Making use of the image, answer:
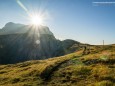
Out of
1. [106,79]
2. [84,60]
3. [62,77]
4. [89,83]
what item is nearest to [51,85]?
[62,77]

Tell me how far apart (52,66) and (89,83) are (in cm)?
1793

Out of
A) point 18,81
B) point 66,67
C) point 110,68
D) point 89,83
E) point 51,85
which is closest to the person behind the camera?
point 89,83

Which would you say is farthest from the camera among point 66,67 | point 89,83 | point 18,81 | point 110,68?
point 66,67

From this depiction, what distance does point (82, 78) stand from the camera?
42.9m

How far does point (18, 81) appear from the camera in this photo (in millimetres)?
49562

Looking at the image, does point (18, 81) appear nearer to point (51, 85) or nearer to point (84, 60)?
point (51, 85)

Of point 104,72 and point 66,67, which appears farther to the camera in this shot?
point 66,67

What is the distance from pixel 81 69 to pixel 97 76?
643 cm

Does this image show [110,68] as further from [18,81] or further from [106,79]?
[18,81]

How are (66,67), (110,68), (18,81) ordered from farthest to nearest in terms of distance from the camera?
(66,67) → (18,81) → (110,68)

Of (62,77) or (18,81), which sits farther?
(18,81)

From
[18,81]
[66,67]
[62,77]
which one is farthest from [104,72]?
[18,81]

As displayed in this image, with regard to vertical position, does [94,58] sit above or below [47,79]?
above

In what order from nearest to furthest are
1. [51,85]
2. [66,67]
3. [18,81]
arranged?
[51,85] < [18,81] < [66,67]
